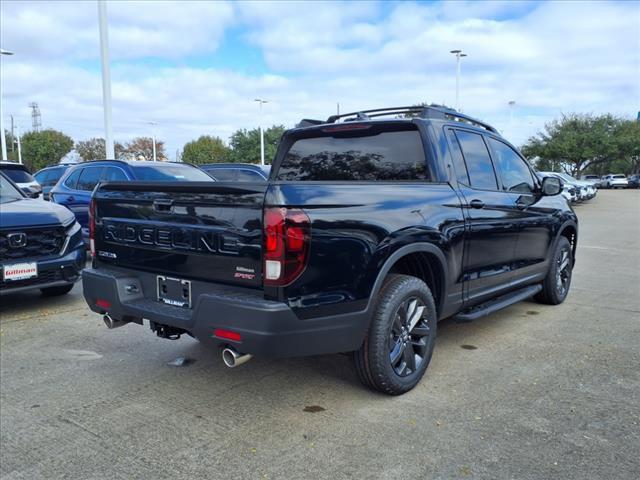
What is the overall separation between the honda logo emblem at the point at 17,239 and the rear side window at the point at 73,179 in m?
4.44

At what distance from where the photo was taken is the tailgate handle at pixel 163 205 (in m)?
3.44

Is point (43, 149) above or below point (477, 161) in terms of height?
above

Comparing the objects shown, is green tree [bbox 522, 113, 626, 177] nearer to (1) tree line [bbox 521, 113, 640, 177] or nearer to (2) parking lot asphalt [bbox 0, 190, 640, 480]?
(1) tree line [bbox 521, 113, 640, 177]

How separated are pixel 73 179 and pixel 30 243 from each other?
4.58 meters

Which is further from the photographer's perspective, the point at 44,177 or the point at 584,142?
the point at 584,142

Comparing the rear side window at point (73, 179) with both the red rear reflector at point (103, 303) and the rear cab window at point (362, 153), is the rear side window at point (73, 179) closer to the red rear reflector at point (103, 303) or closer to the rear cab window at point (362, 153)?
the rear cab window at point (362, 153)

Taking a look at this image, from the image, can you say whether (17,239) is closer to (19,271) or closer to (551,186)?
(19,271)

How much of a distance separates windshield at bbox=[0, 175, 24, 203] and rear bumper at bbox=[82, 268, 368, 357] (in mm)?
3521

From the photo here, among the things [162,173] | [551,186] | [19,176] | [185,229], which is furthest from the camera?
[19,176]

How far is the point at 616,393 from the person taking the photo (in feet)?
12.3

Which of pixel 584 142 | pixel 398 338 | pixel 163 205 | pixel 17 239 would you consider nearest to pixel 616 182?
pixel 584 142

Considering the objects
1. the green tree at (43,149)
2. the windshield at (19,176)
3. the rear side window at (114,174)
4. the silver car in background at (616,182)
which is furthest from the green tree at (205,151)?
the rear side window at (114,174)

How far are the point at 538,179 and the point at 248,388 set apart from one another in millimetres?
3740

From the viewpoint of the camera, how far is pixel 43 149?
56.5 meters
